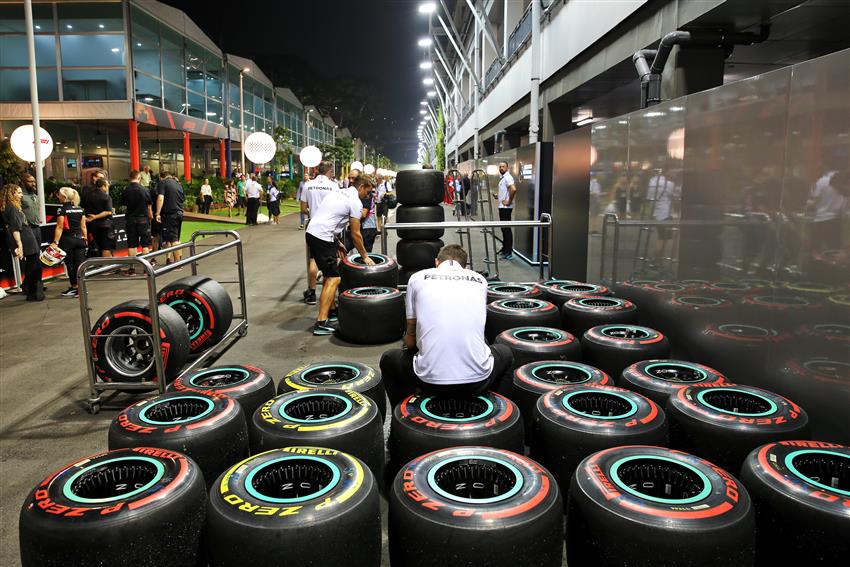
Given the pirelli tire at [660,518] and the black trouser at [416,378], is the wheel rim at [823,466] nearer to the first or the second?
the pirelli tire at [660,518]

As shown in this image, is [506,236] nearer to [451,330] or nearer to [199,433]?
[451,330]

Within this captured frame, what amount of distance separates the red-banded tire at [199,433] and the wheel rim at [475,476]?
1.38m

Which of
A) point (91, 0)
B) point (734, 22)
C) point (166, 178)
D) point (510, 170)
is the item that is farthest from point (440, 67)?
point (734, 22)

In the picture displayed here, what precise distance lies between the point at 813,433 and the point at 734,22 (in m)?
5.36

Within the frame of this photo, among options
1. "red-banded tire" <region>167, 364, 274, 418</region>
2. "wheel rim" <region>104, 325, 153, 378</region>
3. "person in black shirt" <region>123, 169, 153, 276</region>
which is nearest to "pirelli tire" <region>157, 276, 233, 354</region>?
"wheel rim" <region>104, 325, 153, 378</region>

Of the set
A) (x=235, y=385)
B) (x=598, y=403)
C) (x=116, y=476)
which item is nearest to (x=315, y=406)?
(x=235, y=385)

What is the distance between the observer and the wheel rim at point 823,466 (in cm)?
295

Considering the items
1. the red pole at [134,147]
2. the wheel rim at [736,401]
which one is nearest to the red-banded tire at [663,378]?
the wheel rim at [736,401]

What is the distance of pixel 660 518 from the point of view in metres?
2.47

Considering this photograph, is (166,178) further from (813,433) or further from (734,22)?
(813,433)

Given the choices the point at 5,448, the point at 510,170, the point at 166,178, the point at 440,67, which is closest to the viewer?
the point at 5,448

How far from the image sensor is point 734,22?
722cm

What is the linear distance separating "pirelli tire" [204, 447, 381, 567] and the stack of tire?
7.20 meters

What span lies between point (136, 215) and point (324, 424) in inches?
385
